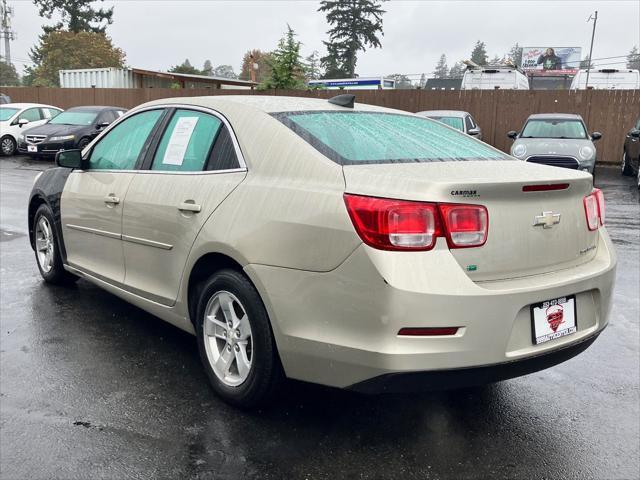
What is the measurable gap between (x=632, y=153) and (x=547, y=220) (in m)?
14.0

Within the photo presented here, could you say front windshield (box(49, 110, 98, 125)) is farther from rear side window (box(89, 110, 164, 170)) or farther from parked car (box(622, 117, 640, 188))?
rear side window (box(89, 110, 164, 170))

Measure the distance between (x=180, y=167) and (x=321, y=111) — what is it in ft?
2.98

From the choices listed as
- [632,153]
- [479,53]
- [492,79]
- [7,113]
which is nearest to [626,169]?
[632,153]

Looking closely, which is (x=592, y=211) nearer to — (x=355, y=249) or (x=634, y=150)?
(x=355, y=249)

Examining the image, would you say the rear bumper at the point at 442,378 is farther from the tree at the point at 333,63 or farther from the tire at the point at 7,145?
the tree at the point at 333,63

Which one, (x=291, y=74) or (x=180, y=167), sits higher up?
(x=291, y=74)

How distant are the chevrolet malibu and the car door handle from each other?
0.01 meters

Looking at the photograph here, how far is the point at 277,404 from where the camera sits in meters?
3.40

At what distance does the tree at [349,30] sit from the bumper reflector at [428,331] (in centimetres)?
5368

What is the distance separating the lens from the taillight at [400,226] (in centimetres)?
263

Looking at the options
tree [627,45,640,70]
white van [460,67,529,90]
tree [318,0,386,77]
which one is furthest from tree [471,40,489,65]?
white van [460,67,529,90]

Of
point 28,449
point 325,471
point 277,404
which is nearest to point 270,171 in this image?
point 277,404

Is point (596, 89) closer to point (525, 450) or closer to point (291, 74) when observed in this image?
point (291, 74)

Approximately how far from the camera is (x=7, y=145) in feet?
64.9
